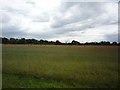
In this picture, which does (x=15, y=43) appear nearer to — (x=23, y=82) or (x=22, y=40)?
(x=22, y=40)

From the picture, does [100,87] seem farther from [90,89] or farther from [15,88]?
[15,88]

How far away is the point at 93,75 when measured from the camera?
2133 centimetres

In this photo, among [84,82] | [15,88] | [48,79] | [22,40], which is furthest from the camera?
[22,40]

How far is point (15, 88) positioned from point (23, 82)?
75.8 inches

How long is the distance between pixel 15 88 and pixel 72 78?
5841 millimetres

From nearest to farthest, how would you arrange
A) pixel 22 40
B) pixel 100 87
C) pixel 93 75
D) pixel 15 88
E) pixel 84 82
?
pixel 15 88 → pixel 100 87 → pixel 84 82 → pixel 93 75 → pixel 22 40

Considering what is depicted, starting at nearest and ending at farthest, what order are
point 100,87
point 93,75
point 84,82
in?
point 100,87 < point 84,82 < point 93,75

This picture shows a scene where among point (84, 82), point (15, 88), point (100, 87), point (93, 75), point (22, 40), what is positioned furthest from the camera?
point (22, 40)

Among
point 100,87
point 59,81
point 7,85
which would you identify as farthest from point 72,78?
Result: point 7,85

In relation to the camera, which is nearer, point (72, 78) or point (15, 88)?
point (15, 88)

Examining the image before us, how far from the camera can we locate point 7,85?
1695 centimetres

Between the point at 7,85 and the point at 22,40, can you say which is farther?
the point at 22,40

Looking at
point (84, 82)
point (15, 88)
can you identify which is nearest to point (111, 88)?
point (84, 82)


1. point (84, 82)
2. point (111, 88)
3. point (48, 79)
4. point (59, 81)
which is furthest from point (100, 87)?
point (48, 79)
